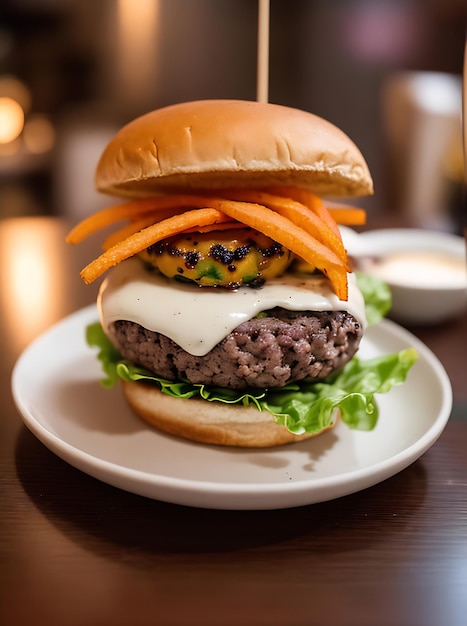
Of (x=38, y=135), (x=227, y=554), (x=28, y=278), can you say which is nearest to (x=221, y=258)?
(x=227, y=554)

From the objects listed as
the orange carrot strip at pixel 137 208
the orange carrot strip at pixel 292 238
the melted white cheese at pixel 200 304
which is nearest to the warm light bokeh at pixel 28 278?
the orange carrot strip at pixel 137 208

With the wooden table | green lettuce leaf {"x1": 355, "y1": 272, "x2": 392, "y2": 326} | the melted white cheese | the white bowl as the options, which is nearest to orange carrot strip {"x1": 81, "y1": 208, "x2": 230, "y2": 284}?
the melted white cheese

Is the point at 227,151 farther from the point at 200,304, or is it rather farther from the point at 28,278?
the point at 28,278

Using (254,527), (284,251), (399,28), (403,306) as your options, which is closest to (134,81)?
(399,28)

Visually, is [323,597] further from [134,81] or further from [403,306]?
[134,81]

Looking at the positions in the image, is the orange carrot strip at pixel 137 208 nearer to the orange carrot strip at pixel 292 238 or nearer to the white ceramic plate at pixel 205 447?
the orange carrot strip at pixel 292 238

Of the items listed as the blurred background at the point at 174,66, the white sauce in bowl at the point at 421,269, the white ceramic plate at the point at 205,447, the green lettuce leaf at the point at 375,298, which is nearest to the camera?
the white ceramic plate at the point at 205,447

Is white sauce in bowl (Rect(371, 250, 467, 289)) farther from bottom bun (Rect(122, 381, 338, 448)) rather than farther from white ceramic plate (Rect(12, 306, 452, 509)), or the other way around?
bottom bun (Rect(122, 381, 338, 448))
